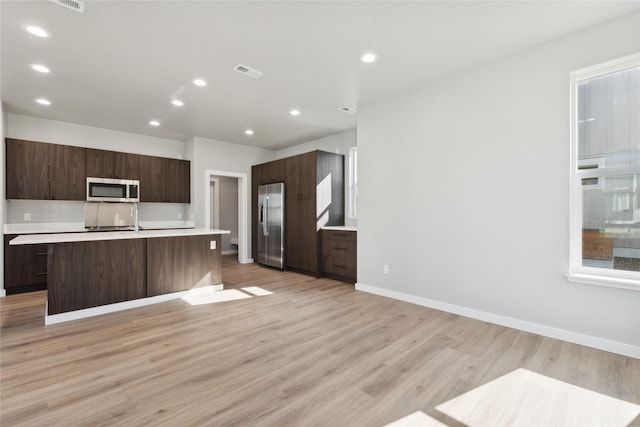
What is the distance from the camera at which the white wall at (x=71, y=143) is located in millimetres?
4543

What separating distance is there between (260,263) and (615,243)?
18.0ft

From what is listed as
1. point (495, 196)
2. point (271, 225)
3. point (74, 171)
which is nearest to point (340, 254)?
point (271, 225)

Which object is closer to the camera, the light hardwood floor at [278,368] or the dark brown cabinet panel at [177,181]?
the light hardwood floor at [278,368]

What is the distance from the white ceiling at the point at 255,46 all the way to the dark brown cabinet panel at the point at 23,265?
210cm

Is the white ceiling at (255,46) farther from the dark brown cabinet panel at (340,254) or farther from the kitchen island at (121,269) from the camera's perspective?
the dark brown cabinet panel at (340,254)

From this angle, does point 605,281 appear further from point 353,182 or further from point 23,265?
point 23,265

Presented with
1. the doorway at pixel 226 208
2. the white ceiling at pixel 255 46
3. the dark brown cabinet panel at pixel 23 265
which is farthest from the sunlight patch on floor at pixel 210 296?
the doorway at pixel 226 208

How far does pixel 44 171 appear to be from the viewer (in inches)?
175

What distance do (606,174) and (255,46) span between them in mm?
3319

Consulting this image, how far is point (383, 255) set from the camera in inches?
153

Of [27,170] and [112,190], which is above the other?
[27,170]

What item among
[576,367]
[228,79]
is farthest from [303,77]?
[576,367]

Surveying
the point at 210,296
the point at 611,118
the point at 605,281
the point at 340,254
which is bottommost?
the point at 210,296

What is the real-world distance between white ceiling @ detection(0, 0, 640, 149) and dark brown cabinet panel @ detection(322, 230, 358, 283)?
2.05m
